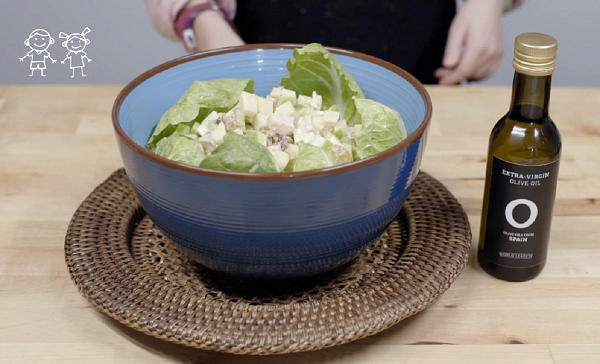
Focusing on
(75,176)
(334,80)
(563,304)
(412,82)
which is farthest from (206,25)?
(563,304)

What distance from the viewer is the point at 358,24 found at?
2.01 m

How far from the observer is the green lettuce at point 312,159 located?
0.97m

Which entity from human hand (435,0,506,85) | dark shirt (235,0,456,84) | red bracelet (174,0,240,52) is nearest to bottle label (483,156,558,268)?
human hand (435,0,506,85)

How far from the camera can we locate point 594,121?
67.9 inches

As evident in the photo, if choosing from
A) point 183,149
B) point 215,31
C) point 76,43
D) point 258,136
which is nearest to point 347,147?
point 258,136

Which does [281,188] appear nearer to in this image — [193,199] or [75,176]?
[193,199]

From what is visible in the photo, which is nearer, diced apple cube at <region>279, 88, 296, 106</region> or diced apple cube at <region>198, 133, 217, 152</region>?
diced apple cube at <region>198, 133, 217, 152</region>

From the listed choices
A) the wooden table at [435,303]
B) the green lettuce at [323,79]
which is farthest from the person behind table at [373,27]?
the green lettuce at [323,79]

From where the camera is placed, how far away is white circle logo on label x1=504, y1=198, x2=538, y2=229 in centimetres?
106

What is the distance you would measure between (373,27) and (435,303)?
1.14m

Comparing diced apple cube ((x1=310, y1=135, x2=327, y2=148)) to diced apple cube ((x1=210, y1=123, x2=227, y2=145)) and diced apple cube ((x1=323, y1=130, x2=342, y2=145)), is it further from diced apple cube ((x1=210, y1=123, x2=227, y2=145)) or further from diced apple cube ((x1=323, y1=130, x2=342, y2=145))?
diced apple cube ((x1=210, y1=123, x2=227, y2=145))

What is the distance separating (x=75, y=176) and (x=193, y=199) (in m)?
0.70

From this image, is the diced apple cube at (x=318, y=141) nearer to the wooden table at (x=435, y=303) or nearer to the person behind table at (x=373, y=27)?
the wooden table at (x=435, y=303)

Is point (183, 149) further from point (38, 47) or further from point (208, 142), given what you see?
point (38, 47)
